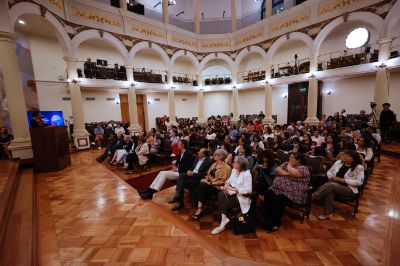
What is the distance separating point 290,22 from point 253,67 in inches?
184

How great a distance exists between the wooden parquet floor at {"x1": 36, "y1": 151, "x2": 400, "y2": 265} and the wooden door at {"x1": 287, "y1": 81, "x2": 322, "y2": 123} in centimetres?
933

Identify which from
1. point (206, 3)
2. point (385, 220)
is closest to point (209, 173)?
point (385, 220)

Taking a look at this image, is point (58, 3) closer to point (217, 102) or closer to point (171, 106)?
point (171, 106)

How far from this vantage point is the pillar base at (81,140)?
8422 mm

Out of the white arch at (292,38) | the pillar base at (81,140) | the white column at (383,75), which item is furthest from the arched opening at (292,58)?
the pillar base at (81,140)

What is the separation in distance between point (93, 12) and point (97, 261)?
423 inches

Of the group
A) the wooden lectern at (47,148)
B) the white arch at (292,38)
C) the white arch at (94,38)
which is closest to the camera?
the wooden lectern at (47,148)

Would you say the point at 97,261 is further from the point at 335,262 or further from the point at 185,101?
the point at 185,101

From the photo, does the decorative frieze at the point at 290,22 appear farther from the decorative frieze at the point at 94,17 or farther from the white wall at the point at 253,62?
the decorative frieze at the point at 94,17

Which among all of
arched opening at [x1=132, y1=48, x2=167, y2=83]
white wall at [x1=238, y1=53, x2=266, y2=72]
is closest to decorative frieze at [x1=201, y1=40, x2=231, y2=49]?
white wall at [x1=238, y1=53, x2=266, y2=72]

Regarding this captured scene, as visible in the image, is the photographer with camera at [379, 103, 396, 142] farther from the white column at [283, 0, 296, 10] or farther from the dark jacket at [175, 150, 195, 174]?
the white column at [283, 0, 296, 10]

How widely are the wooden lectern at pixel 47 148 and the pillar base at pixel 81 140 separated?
330 cm

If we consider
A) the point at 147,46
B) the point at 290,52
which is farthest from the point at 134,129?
the point at 290,52

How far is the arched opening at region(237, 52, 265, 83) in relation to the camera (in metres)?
14.1
